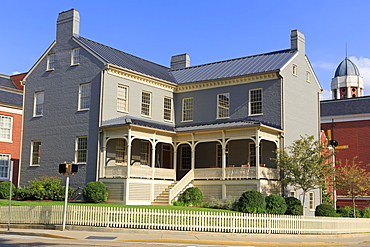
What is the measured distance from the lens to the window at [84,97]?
112ft

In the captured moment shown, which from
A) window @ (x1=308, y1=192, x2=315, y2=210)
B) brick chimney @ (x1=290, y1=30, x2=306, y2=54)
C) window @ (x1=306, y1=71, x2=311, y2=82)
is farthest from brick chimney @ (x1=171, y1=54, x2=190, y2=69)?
window @ (x1=308, y1=192, x2=315, y2=210)

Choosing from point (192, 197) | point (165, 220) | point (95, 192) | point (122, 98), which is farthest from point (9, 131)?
point (165, 220)

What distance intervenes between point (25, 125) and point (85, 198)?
385 inches

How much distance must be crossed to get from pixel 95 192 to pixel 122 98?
24.5ft

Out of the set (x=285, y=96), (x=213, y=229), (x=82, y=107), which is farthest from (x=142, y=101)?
Answer: (x=213, y=229)

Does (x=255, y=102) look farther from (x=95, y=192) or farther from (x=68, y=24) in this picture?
(x=68, y=24)

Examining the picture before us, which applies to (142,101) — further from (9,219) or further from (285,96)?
(9,219)

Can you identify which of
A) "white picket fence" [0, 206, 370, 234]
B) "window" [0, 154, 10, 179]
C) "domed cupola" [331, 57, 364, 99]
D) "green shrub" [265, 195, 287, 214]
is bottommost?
"white picket fence" [0, 206, 370, 234]

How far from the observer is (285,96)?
3466 centimetres

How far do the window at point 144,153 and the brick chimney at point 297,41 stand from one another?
13.7m

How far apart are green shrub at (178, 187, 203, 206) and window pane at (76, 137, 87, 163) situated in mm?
7424

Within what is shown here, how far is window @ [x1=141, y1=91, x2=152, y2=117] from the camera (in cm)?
3628

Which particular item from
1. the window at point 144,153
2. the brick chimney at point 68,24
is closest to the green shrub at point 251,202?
the window at point 144,153

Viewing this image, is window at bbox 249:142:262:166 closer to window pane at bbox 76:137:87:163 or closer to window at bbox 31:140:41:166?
window pane at bbox 76:137:87:163
